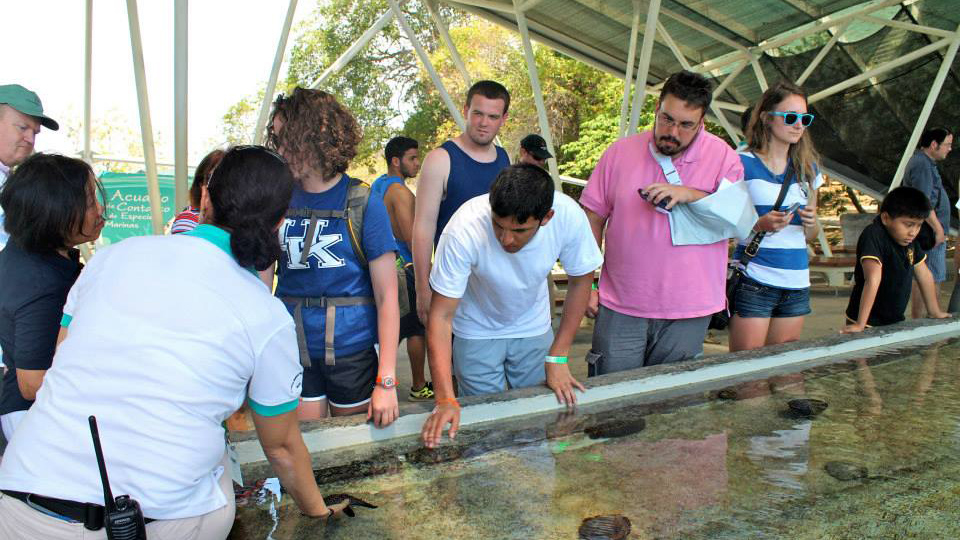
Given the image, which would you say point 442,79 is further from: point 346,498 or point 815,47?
point 346,498

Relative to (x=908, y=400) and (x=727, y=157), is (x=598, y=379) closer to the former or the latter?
(x=727, y=157)

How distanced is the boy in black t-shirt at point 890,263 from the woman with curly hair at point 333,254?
3.24m

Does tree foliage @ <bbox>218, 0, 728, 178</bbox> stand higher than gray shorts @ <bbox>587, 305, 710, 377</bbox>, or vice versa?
tree foliage @ <bbox>218, 0, 728, 178</bbox>

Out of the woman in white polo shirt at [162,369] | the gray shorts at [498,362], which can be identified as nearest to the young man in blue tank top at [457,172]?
the gray shorts at [498,362]

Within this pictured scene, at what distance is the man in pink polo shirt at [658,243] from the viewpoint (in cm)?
329

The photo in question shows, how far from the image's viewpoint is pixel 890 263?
470 centimetres

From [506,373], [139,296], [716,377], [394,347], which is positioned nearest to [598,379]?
[506,373]

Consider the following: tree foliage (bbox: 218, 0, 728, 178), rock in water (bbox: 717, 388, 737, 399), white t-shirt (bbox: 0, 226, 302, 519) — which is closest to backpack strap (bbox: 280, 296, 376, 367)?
white t-shirt (bbox: 0, 226, 302, 519)

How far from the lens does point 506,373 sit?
3322 millimetres

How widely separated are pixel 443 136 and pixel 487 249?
23.5 m

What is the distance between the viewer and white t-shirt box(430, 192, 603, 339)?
9.34 feet

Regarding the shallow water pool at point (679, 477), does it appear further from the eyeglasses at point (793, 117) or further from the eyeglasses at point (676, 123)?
the eyeglasses at point (793, 117)

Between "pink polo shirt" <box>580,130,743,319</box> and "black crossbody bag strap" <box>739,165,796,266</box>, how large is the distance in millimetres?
261

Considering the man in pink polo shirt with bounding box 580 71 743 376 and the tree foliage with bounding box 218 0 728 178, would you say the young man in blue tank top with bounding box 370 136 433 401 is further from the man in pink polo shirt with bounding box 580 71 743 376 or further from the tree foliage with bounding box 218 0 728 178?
the tree foliage with bounding box 218 0 728 178
